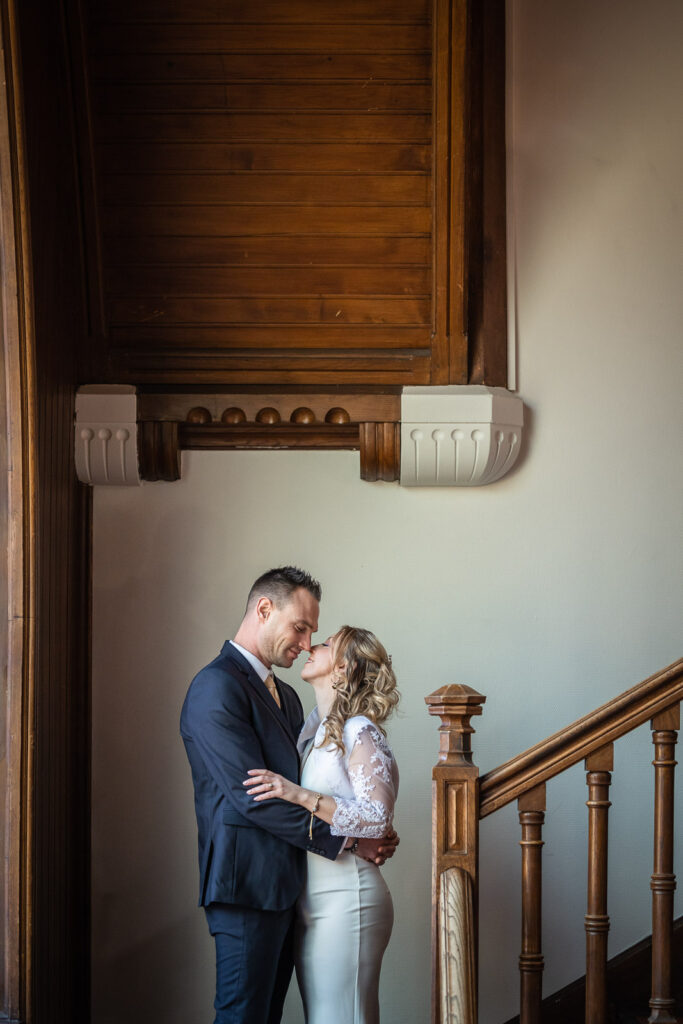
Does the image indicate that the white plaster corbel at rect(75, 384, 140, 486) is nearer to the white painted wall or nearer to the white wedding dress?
the white painted wall

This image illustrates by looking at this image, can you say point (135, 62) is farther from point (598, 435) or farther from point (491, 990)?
point (491, 990)

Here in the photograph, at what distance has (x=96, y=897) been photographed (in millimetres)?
3938

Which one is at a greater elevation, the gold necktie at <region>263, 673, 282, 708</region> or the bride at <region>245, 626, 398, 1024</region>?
the gold necktie at <region>263, 673, 282, 708</region>

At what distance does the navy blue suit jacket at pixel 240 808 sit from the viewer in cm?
302

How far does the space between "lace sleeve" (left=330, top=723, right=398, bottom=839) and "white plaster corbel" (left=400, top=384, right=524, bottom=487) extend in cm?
121

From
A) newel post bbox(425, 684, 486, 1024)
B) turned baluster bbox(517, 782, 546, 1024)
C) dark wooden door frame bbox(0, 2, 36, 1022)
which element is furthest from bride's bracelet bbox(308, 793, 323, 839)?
dark wooden door frame bbox(0, 2, 36, 1022)

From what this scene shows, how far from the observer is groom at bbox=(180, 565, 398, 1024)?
303cm

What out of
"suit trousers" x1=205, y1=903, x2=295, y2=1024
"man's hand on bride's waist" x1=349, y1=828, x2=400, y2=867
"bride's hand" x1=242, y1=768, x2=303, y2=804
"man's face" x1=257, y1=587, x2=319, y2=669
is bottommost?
"suit trousers" x1=205, y1=903, x2=295, y2=1024

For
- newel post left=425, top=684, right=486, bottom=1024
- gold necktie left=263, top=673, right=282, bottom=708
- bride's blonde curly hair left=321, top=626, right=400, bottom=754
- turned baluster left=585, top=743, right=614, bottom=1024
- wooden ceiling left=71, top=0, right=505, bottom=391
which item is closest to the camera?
newel post left=425, top=684, right=486, bottom=1024

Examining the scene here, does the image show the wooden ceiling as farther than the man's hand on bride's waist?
Yes

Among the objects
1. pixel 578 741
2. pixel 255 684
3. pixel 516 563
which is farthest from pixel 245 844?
pixel 516 563

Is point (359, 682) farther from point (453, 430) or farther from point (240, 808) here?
point (453, 430)

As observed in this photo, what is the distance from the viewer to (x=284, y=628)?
3.35 m

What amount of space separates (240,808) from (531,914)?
2.65 feet
